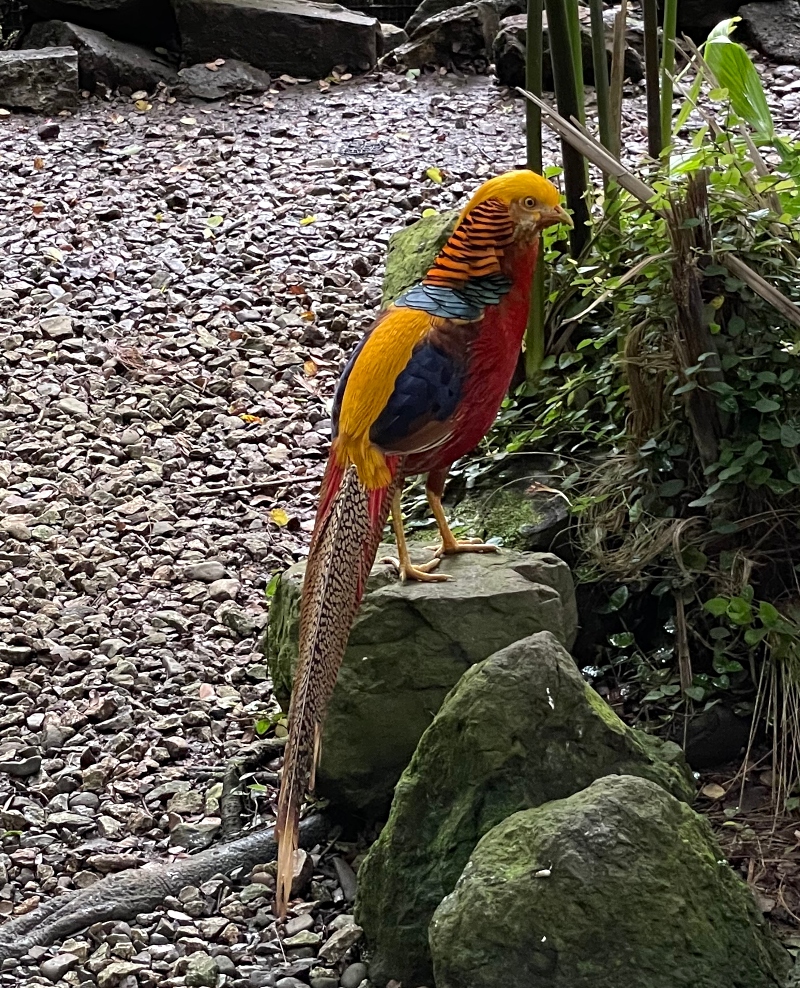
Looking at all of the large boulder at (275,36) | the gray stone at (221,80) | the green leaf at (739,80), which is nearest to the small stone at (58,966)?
the green leaf at (739,80)

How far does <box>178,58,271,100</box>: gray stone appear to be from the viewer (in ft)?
22.3

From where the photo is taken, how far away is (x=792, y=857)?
2428 mm

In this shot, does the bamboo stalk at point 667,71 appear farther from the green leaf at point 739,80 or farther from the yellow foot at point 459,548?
the yellow foot at point 459,548

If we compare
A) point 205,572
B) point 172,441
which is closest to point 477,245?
point 205,572

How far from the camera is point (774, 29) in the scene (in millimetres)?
7219

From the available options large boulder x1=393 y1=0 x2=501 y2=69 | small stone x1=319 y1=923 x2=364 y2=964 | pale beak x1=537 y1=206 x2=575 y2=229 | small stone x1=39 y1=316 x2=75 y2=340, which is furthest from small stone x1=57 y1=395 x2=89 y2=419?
large boulder x1=393 y1=0 x2=501 y2=69

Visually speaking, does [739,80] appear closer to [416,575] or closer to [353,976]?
[416,575]

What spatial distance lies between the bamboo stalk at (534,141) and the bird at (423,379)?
86cm

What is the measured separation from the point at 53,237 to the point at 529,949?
14.0 feet

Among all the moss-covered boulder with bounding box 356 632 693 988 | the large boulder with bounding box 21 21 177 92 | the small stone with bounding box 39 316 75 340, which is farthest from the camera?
the large boulder with bounding box 21 21 177 92

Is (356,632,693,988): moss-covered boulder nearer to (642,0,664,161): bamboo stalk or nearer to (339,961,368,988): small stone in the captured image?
(339,961,368,988): small stone

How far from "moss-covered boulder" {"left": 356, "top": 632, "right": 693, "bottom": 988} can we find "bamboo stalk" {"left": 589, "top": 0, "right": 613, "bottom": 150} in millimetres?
1915

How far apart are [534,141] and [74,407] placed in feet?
6.16

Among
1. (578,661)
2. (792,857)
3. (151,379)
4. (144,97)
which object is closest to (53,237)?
(151,379)
